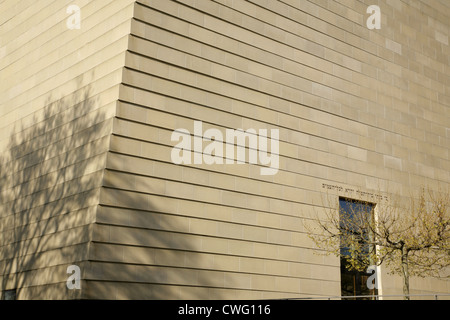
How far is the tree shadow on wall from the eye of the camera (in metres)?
14.3

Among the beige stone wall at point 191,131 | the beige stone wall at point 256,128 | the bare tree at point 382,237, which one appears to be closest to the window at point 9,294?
the beige stone wall at point 191,131

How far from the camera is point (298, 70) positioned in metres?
18.4

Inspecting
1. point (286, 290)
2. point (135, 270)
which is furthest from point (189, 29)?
point (286, 290)

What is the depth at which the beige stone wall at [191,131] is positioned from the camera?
1441 cm

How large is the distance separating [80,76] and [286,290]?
26.4 ft

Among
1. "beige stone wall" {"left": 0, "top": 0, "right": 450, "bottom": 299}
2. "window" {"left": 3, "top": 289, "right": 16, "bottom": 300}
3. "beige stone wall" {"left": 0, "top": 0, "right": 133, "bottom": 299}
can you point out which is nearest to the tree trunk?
"beige stone wall" {"left": 0, "top": 0, "right": 450, "bottom": 299}

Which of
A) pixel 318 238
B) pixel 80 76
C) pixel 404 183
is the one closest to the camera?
pixel 80 76

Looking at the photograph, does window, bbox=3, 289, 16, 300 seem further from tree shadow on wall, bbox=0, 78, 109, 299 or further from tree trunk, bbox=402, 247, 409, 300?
tree trunk, bbox=402, 247, 409, 300

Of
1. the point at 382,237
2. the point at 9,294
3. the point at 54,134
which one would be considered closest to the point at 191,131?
the point at 54,134

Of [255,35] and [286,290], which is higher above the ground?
[255,35]

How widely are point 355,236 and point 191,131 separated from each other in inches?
224

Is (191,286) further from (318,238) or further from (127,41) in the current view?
(127,41)

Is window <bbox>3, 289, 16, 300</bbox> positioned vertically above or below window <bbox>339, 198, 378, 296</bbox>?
below

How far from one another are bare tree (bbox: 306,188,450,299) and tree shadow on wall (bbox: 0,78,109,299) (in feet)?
21.7
